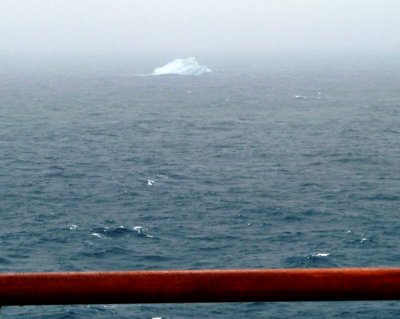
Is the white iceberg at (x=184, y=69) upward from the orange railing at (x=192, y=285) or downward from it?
downward

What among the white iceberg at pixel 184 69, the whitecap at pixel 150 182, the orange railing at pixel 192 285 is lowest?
the whitecap at pixel 150 182

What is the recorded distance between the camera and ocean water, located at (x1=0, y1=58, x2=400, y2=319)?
21141 mm

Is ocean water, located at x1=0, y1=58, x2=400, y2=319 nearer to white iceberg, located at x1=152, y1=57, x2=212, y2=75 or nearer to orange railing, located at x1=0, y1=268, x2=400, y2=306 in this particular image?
orange railing, located at x1=0, y1=268, x2=400, y2=306

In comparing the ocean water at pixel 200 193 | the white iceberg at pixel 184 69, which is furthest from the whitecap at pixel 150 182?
the white iceberg at pixel 184 69

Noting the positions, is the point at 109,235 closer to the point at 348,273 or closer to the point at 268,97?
the point at 348,273

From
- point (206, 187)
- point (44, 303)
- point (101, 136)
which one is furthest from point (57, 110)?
point (44, 303)

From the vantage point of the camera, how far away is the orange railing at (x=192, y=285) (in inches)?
74.4

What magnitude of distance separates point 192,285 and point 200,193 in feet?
92.8

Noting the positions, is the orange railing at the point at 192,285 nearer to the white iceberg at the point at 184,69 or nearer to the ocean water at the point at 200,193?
the ocean water at the point at 200,193

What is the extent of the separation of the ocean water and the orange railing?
0.16 metres

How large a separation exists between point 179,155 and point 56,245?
16.7m

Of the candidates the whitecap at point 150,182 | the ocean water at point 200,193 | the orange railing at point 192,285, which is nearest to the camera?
the orange railing at point 192,285

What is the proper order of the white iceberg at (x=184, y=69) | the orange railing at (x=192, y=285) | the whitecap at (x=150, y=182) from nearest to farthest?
the orange railing at (x=192, y=285)
the whitecap at (x=150, y=182)
the white iceberg at (x=184, y=69)

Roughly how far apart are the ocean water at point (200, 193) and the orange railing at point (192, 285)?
0.16 meters
